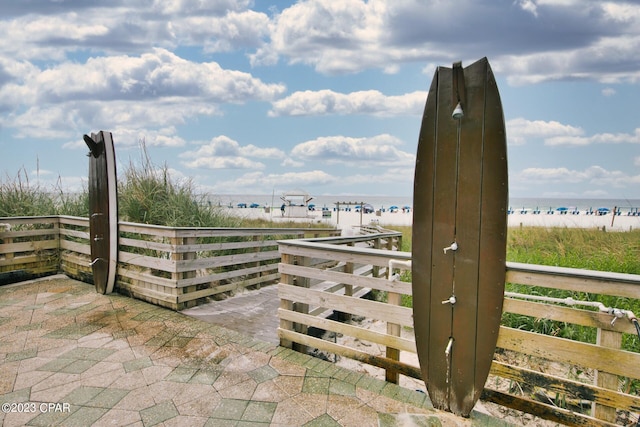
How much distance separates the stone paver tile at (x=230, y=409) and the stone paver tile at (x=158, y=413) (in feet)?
0.84

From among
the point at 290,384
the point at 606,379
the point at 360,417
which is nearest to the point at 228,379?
the point at 290,384

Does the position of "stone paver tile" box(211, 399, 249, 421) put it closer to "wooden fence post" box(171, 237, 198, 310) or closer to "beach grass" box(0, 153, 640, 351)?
"wooden fence post" box(171, 237, 198, 310)

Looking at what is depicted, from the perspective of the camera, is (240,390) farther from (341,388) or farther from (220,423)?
(341,388)

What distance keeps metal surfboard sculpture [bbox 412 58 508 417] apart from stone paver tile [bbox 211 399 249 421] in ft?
4.01

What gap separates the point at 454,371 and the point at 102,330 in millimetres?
3302

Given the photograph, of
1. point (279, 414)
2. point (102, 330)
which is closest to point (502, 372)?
point (279, 414)

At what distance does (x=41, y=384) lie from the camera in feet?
9.01

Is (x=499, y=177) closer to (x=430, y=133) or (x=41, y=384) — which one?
(x=430, y=133)

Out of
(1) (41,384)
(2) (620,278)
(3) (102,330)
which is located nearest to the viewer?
(2) (620,278)

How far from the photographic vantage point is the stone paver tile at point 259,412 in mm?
2359

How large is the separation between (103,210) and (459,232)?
453 cm

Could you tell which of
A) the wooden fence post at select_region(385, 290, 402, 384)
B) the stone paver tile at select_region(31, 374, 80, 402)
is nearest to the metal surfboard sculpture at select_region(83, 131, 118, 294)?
the stone paver tile at select_region(31, 374, 80, 402)

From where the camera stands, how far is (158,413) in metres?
2.41

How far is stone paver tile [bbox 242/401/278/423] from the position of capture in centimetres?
236
